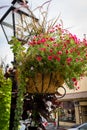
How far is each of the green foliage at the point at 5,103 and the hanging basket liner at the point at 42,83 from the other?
30cm

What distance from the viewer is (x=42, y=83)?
103 inches

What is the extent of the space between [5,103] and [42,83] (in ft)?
1.61

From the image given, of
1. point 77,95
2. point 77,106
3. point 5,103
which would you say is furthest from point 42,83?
point 77,106

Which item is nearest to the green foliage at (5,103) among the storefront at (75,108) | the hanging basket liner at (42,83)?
the hanging basket liner at (42,83)

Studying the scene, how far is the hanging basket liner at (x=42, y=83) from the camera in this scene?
261 cm

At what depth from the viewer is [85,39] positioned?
2947 mm

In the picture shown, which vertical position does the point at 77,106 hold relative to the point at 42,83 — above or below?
above

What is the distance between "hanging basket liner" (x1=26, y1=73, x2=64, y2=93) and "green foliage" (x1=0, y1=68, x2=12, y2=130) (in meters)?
0.30

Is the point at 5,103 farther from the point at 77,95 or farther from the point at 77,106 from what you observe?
the point at 77,106

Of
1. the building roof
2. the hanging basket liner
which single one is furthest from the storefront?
the hanging basket liner

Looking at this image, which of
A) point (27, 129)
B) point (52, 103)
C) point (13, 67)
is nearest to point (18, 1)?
point (13, 67)

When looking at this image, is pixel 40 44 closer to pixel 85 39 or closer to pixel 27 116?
pixel 85 39

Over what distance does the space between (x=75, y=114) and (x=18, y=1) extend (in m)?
22.0

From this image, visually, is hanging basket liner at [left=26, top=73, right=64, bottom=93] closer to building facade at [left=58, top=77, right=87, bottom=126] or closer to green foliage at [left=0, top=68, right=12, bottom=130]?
green foliage at [left=0, top=68, right=12, bottom=130]
